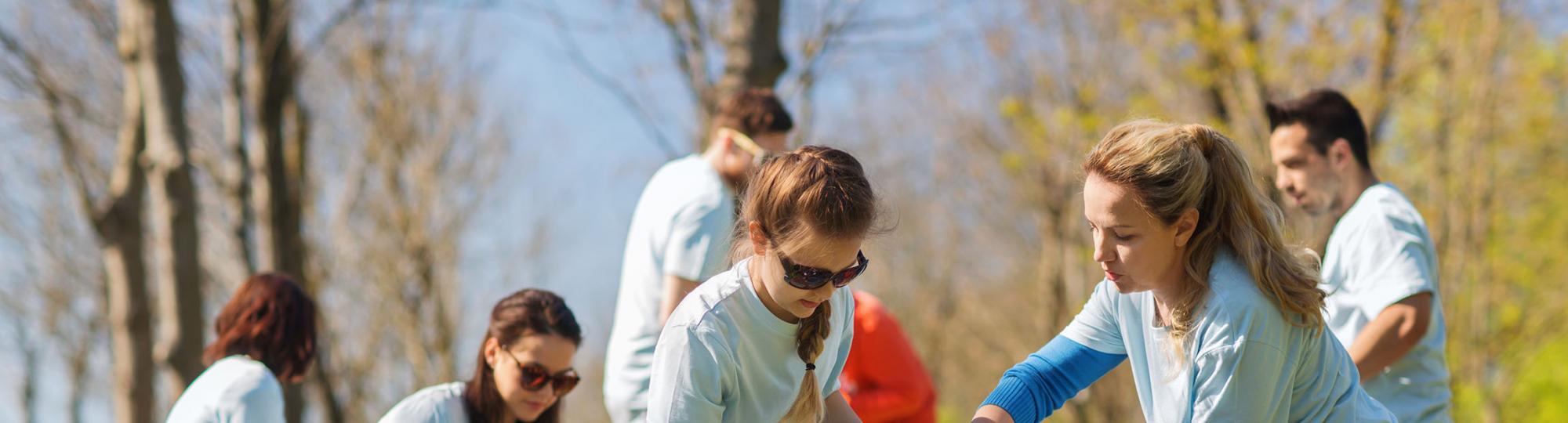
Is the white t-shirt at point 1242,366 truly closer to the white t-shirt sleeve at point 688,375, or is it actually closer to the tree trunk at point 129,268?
the white t-shirt sleeve at point 688,375

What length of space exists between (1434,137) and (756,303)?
31.8 ft

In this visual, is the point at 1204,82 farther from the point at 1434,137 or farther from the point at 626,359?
the point at 626,359

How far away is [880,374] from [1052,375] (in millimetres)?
1809

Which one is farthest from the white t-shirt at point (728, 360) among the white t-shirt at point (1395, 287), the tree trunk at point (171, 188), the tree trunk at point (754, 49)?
the tree trunk at point (171, 188)

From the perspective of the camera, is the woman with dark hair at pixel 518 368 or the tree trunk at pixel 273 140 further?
the tree trunk at pixel 273 140

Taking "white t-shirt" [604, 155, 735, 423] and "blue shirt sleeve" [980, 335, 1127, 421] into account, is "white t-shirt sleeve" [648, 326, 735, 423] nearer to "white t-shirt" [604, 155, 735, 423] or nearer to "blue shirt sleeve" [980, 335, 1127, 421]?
"blue shirt sleeve" [980, 335, 1127, 421]

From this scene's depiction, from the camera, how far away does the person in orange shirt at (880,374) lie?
15.3 feet

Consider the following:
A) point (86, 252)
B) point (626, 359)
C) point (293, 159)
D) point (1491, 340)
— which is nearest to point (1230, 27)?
point (1491, 340)

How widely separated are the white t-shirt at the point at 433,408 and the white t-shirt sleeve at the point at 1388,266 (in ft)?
8.08

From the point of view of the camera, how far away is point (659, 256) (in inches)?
153

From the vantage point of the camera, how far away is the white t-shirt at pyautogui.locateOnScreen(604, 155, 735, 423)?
3.75 m

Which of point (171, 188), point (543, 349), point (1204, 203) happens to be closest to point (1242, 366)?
point (1204, 203)

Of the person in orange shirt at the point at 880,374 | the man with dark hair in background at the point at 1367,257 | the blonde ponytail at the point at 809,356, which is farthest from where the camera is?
the person in orange shirt at the point at 880,374

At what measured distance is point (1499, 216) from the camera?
1356cm
